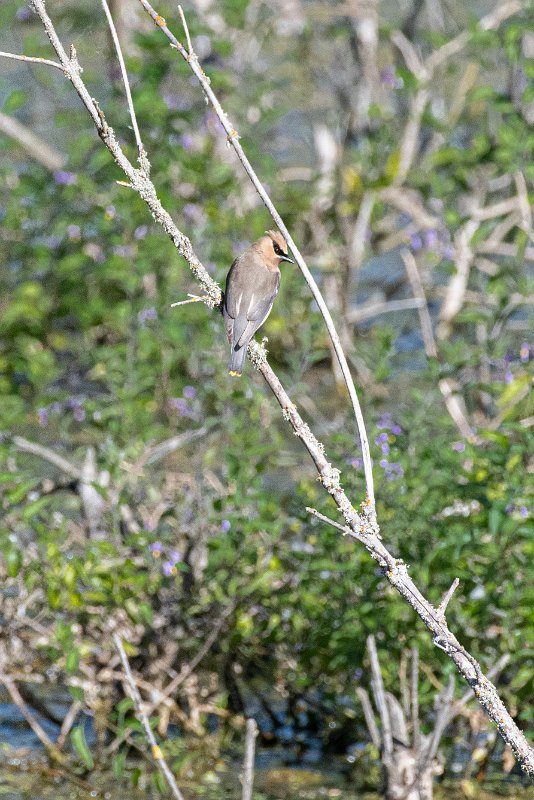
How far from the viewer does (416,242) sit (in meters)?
8.86

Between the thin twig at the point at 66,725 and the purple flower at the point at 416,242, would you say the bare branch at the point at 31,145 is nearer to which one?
the purple flower at the point at 416,242

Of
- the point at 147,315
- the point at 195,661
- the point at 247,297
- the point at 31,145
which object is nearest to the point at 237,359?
the point at 247,297

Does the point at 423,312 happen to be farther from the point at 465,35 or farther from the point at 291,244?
the point at 291,244

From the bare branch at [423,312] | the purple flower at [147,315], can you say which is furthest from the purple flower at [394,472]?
the bare branch at [423,312]

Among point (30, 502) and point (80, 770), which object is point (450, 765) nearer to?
point (80, 770)

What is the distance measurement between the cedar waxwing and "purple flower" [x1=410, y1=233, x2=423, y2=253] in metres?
4.21

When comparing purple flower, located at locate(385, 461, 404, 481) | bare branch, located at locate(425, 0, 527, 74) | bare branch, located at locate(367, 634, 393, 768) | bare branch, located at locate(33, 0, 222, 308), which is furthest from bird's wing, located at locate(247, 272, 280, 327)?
bare branch, located at locate(425, 0, 527, 74)

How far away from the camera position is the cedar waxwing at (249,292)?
13.4 feet

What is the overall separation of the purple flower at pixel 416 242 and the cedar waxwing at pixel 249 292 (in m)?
4.21

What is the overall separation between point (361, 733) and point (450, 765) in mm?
333

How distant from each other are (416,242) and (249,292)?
477 centimetres

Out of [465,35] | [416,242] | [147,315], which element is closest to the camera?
[147,315]

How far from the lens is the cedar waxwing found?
409 centimetres

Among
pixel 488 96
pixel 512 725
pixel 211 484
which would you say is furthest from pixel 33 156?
pixel 512 725
